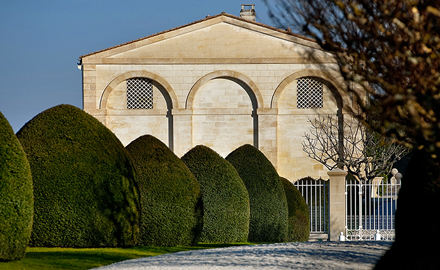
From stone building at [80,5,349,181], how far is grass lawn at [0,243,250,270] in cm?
1600

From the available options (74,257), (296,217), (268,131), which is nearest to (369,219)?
(296,217)

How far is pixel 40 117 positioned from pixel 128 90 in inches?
642

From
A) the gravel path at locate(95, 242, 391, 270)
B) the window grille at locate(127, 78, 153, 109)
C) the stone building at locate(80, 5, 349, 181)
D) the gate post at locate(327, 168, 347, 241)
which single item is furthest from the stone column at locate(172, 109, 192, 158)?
the gravel path at locate(95, 242, 391, 270)

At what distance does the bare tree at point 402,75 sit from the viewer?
4660 mm

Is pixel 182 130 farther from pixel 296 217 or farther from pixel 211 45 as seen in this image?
pixel 296 217

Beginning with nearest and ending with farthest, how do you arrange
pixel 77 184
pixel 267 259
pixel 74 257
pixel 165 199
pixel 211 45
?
pixel 74 257
pixel 267 259
pixel 77 184
pixel 165 199
pixel 211 45

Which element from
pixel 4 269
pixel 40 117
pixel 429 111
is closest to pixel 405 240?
pixel 429 111

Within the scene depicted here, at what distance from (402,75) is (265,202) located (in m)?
10.4

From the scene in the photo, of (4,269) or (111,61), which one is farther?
(111,61)

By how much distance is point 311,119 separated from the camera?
27359 mm

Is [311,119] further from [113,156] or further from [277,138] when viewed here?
[113,156]

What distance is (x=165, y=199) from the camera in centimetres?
1219

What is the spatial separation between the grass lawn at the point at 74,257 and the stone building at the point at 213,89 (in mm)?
16001

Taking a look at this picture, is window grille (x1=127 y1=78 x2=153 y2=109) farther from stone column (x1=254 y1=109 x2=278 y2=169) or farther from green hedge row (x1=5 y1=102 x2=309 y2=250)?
green hedge row (x1=5 y1=102 x2=309 y2=250)
